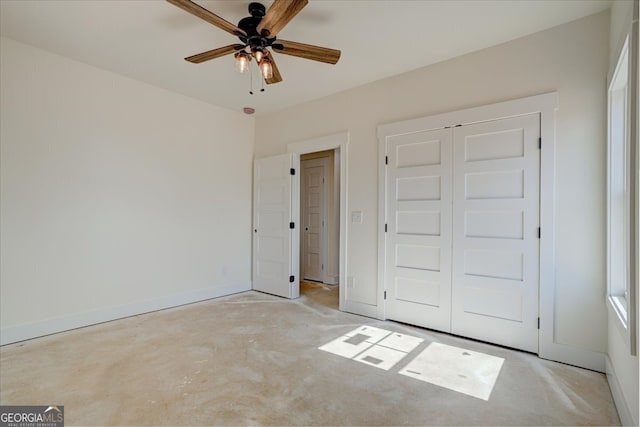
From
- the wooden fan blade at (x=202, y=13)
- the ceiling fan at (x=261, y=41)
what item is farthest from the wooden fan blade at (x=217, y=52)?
the wooden fan blade at (x=202, y=13)

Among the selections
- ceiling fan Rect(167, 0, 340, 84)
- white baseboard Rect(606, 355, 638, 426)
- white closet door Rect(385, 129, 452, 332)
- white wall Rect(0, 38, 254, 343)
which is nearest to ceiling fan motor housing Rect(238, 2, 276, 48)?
ceiling fan Rect(167, 0, 340, 84)

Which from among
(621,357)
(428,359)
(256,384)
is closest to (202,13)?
(256,384)

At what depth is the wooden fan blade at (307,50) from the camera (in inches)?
90.2

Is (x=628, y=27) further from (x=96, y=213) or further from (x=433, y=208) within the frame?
(x=96, y=213)

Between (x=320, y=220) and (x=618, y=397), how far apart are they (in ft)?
14.1

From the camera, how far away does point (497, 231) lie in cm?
283

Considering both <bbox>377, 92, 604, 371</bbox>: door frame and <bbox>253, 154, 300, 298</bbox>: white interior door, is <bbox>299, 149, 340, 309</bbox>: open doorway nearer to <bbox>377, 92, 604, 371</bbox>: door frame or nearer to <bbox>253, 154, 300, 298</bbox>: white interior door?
<bbox>253, 154, 300, 298</bbox>: white interior door

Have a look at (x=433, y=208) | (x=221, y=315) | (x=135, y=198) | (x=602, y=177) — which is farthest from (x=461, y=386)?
(x=135, y=198)

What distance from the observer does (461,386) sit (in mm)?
2135

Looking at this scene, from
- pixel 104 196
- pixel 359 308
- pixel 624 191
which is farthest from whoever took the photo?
pixel 359 308

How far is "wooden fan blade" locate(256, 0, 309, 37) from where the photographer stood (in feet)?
6.07

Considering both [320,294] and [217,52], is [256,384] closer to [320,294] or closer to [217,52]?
[217,52]

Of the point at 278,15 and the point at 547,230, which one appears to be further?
the point at 547,230

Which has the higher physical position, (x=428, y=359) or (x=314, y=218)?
(x=314, y=218)
